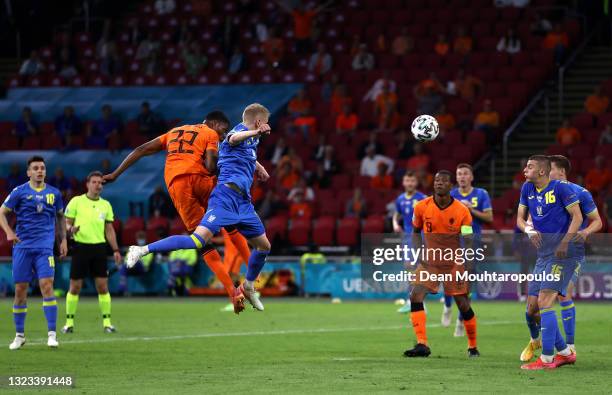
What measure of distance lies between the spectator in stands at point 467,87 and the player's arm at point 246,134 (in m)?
19.8

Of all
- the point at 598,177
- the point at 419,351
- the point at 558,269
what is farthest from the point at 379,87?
the point at 558,269

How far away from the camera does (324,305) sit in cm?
2716

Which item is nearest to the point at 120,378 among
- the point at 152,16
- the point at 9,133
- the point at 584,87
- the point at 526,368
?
the point at 526,368

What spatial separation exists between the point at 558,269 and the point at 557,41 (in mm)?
21228

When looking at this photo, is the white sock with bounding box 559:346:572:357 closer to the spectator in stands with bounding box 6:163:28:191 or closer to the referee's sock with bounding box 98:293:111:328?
the referee's sock with bounding box 98:293:111:328

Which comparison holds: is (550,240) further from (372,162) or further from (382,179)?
(372,162)

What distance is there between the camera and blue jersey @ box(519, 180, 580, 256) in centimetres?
1387

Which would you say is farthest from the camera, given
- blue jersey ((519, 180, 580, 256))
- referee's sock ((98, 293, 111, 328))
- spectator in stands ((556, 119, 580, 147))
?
spectator in stands ((556, 119, 580, 147))

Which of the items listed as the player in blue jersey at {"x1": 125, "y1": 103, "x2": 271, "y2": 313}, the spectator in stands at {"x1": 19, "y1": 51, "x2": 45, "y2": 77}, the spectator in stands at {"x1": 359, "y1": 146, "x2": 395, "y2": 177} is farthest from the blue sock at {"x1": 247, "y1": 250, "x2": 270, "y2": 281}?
the spectator in stands at {"x1": 19, "y1": 51, "x2": 45, "y2": 77}

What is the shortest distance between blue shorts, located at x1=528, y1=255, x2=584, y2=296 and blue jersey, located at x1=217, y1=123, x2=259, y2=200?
3519 mm

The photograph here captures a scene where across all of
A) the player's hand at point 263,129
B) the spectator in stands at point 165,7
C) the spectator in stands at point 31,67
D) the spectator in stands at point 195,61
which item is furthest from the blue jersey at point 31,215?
the spectator in stands at point 165,7

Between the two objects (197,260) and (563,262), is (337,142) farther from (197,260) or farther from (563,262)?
(563,262)

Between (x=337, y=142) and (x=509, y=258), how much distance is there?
721 cm

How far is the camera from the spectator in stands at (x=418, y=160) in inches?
1211
